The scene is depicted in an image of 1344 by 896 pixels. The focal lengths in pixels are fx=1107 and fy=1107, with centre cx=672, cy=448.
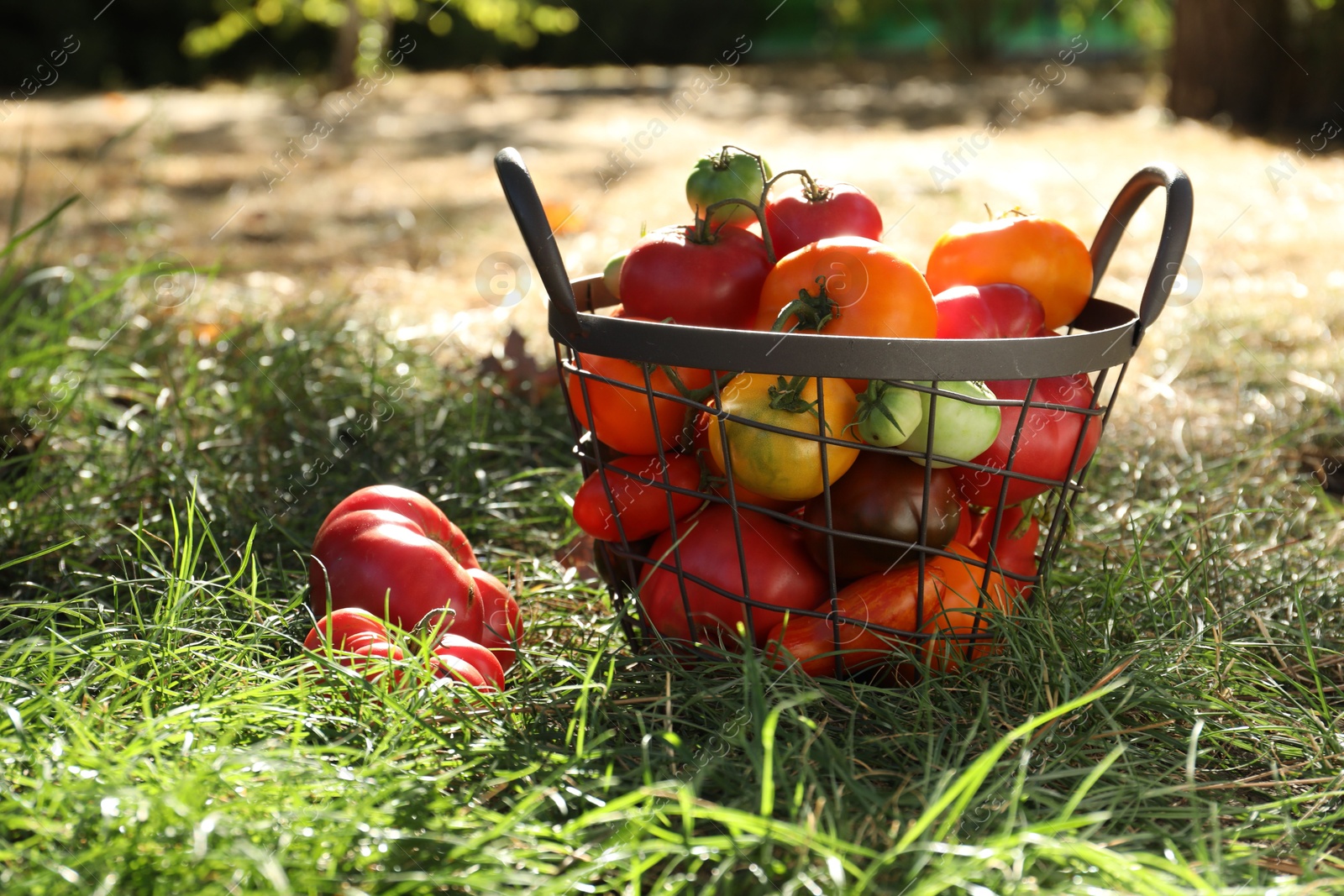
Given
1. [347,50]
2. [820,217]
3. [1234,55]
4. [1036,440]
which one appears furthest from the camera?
[347,50]

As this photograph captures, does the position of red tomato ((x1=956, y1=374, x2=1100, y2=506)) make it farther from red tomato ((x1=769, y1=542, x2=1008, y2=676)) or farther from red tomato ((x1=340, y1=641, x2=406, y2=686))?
red tomato ((x1=340, y1=641, x2=406, y2=686))

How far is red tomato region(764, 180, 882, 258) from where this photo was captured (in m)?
1.57

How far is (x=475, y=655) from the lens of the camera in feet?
4.81

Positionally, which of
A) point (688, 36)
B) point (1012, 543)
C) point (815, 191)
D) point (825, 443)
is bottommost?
point (688, 36)

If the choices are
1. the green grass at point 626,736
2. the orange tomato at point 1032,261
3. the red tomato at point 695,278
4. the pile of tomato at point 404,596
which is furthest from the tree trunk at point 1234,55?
the pile of tomato at point 404,596

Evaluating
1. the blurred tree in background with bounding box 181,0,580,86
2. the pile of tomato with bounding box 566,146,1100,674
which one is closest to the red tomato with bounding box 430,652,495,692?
the pile of tomato with bounding box 566,146,1100,674

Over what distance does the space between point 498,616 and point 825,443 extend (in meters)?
0.63

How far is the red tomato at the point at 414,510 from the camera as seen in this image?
5.55 ft

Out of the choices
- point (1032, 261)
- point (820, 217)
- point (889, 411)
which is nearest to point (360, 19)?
point (820, 217)

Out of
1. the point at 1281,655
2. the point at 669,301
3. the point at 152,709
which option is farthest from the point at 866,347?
the point at 152,709

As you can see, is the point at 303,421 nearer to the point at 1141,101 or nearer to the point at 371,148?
the point at 371,148

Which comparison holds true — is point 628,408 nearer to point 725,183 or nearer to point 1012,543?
point 725,183

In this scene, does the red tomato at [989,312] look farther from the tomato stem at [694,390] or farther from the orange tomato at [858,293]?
the tomato stem at [694,390]

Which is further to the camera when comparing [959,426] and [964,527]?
[964,527]
